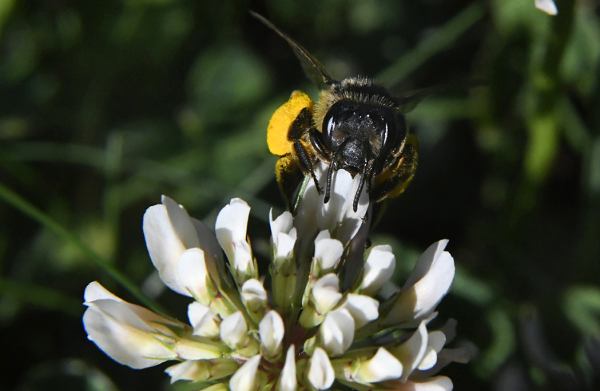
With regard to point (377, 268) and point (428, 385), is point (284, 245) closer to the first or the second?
point (377, 268)

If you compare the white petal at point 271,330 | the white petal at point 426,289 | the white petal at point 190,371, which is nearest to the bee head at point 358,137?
the white petal at point 426,289

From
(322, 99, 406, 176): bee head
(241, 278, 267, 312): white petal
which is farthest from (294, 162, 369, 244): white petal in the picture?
(241, 278, 267, 312): white petal

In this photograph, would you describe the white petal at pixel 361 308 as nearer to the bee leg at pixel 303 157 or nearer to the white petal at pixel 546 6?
the bee leg at pixel 303 157

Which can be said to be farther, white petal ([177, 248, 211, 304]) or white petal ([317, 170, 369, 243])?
white petal ([317, 170, 369, 243])

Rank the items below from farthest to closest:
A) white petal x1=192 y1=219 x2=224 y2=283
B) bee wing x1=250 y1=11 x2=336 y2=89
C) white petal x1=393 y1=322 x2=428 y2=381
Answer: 1. bee wing x1=250 y1=11 x2=336 y2=89
2. white petal x1=192 y1=219 x2=224 y2=283
3. white petal x1=393 y1=322 x2=428 y2=381

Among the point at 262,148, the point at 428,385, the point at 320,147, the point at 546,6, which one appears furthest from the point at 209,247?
the point at 262,148

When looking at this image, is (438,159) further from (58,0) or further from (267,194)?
(58,0)

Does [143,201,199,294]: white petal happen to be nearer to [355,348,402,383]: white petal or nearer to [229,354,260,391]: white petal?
[229,354,260,391]: white petal

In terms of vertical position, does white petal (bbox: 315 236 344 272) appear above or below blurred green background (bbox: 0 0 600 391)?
above
